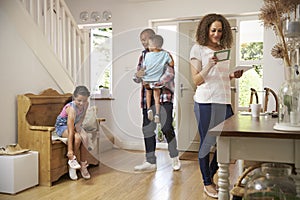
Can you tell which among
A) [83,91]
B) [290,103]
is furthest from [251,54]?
[290,103]

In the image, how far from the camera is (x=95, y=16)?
4969 mm

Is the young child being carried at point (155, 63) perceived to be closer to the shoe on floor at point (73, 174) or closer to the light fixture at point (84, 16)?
the shoe on floor at point (73, 174)

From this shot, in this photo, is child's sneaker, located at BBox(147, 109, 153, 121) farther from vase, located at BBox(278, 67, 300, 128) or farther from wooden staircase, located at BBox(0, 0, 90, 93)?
vase, located at BBox(278, 67, 300, 128)

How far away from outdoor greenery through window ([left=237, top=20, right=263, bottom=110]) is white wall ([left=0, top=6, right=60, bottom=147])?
8.66ft

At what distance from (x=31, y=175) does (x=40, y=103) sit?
79 centimetres

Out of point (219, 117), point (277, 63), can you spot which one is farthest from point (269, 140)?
point (277, 63)

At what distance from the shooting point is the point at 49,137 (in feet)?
9.57

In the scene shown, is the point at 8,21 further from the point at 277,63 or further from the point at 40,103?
the point at 277,63

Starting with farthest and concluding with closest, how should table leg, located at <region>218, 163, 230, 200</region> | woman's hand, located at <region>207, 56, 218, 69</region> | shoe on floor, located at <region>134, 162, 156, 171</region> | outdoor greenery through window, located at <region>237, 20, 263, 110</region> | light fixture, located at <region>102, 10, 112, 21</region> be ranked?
light fixture, located at <region>102, 10, 112, 21</region>
outdoor greenery through window, located at <region>237, 20, 263, 110</region>
shoe on floor, located at <region>134, 162, 156, 171</region>
woman's hand, located at <region>207, 56, 218, 69</region>
table leg, located at <region>218, 163, 230, 200</region>

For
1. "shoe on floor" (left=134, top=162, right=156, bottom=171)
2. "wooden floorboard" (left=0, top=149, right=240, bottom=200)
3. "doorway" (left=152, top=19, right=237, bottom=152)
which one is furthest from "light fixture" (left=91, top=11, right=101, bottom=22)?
"shoe on floor" (left=134, top=162, right=156, bottom=171)

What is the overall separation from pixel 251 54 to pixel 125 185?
8.20 ft

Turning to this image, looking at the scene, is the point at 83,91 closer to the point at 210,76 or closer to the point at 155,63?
the point at 155,63

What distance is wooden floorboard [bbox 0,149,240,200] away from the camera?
264cm

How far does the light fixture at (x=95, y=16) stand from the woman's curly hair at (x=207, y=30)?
9.03ft
